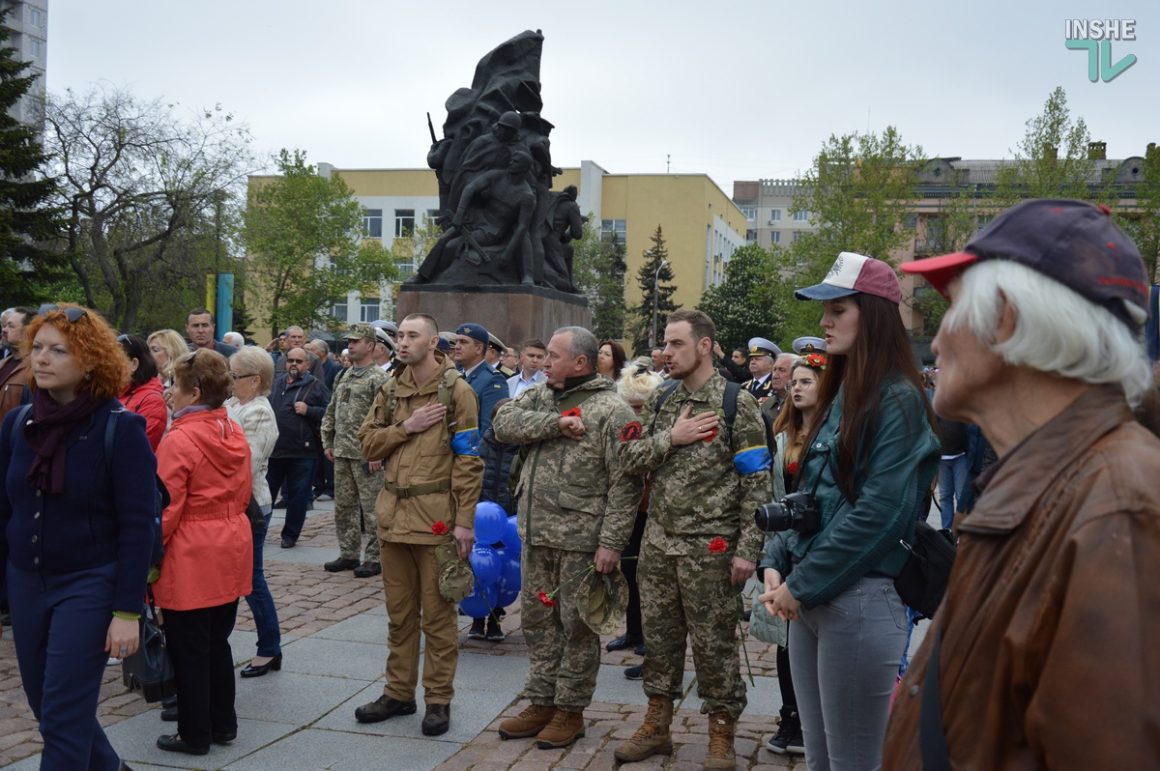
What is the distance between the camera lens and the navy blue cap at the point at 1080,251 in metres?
1.59

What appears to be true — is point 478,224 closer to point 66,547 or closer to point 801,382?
point 801,382

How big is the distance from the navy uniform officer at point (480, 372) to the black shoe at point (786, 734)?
149 inches

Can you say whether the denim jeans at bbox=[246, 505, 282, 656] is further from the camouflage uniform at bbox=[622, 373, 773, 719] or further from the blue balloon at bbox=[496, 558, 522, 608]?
the camouflage uniform at bbox=[622, 373, 773, 719]

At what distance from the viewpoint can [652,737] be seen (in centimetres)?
521

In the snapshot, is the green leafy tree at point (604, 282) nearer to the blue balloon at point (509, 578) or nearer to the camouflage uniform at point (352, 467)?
the camouflage uniform at point (352, 467)

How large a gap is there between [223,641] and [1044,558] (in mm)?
4775

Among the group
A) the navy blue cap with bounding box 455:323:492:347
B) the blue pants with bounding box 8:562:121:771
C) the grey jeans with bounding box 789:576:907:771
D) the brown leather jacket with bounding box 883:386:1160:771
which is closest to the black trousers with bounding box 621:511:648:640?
the navy blue cap with bounding box 455:323:492:347

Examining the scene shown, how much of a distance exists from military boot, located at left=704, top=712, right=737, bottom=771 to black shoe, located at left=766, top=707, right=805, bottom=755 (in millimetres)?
327

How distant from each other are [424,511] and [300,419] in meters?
5.70

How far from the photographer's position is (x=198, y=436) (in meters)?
5.23

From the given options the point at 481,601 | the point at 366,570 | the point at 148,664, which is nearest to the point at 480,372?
the point at 481,601

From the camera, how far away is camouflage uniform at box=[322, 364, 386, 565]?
9.87 m

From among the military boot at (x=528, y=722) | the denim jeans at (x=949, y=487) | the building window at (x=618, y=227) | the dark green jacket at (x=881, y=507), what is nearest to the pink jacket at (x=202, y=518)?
the military boot at (x=528, y=722)

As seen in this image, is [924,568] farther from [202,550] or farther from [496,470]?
[496,470]
